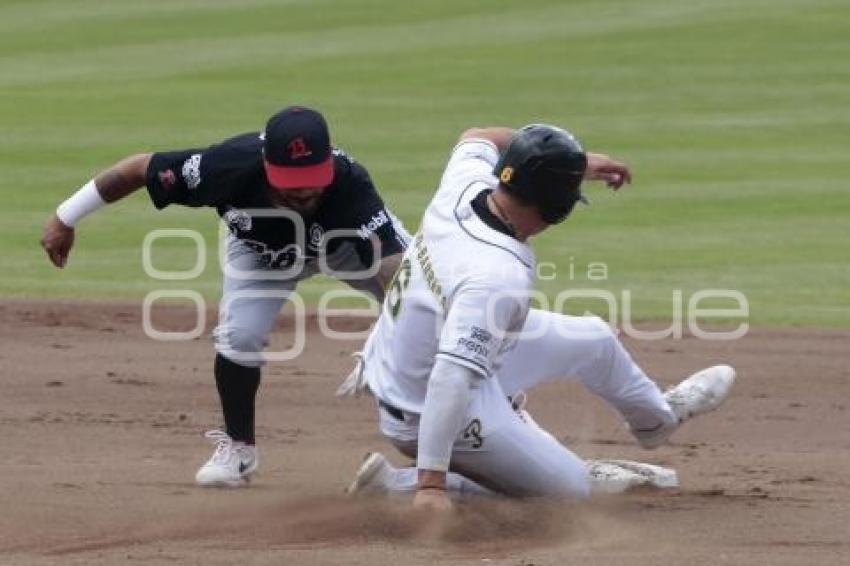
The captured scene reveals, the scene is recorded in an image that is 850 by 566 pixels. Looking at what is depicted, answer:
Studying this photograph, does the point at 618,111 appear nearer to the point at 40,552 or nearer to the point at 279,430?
the point at 279,430

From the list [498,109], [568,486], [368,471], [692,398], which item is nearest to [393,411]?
[368,471]

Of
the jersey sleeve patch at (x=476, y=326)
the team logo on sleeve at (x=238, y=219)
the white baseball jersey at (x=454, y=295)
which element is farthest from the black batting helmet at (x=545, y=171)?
the team logo on sleeve at (x=238, y=219)

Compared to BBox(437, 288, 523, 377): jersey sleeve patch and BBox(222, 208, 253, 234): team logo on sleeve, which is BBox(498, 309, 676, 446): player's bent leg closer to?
BBox(437, 288, 523, 377): jersey sleeve patch

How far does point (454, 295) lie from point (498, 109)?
14102mm

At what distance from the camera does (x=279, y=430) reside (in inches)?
310

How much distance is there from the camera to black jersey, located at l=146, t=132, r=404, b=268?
20.9ft

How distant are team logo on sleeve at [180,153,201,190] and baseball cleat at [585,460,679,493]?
5.57 ft

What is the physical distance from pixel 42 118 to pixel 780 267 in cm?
910

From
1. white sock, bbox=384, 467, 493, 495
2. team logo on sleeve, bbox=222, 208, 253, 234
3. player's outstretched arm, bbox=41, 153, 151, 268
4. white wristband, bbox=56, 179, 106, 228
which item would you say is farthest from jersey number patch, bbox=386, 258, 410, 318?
white wristband, bbox=56, 179, 106, 228

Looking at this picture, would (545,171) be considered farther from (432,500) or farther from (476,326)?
(432,500)

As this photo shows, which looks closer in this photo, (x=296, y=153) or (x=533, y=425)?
(x=533, y=425)

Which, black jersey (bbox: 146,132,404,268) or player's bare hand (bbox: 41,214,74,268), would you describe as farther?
player's bare hand (bbox: 41,214,74,268)

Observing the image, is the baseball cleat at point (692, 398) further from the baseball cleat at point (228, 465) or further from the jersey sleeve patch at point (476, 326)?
the baseball cleat at point (228, 465)

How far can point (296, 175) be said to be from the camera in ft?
20.3
